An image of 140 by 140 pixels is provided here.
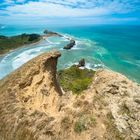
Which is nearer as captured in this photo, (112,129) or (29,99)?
(112,129)

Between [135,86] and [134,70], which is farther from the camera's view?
[134,70]

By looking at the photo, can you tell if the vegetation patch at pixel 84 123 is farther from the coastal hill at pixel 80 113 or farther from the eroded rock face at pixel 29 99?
the eroded rock face at pixel 29 99

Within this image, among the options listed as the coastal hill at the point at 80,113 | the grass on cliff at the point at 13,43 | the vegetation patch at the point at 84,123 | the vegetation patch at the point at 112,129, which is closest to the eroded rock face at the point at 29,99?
the coastal hill at the point at 80,113

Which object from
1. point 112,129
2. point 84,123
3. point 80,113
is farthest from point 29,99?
point 112,129

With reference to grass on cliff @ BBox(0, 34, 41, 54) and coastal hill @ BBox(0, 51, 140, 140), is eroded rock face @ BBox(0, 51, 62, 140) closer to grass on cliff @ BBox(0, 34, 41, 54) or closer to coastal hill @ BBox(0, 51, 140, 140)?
coastal hill @ BBox(0, 51, 140, 140)

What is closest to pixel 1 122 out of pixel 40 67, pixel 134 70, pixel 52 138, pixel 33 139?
pixel 33 139

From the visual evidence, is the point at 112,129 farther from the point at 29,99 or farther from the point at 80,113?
the point at 29,99

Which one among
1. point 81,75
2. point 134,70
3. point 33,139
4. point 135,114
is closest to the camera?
point 135,114

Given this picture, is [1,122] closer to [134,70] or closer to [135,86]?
[135,86]
